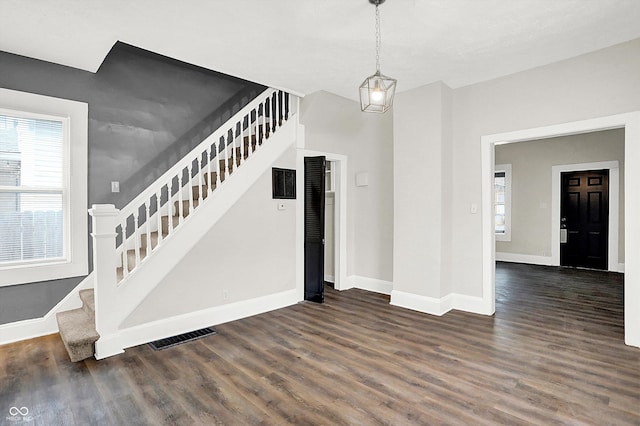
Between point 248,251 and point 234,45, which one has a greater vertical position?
point 234,45

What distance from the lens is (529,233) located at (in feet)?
26.0

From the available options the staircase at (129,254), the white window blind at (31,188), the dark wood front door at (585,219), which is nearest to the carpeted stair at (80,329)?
the staircase at (129,254)

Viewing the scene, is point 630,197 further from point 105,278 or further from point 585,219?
point 105,278

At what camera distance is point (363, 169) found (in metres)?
5.55

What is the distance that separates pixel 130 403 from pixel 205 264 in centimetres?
169

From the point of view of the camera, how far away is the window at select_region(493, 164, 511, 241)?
8.25m

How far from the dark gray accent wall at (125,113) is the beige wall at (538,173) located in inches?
267

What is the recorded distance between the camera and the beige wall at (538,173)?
706cm

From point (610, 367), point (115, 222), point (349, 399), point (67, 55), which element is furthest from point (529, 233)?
point (67, 55)

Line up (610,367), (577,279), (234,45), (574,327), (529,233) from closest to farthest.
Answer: (610,367) < (234,45) < (574,327) < (577,279) < (529,233)

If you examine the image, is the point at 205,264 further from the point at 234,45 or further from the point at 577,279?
the point at 577,279

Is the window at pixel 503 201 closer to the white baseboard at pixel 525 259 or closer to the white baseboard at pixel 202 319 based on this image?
the white baseboard at pixel 525 259

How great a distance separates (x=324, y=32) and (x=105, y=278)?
9.67 ft

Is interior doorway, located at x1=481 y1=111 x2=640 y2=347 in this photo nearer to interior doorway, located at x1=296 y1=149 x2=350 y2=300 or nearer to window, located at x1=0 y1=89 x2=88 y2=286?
interior doorway, located at x1=296 y1=149 x2=350 y2=300
